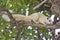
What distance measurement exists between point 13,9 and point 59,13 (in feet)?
0.98

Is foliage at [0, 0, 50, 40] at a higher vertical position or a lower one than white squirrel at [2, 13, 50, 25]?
higher

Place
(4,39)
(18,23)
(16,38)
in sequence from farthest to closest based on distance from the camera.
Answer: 1. (16,38)
2. (4,39)
3. (18,23)

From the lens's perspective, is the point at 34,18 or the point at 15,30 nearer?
the point at 34,18

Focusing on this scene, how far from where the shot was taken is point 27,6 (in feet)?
3.64

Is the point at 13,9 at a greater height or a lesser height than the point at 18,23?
greater

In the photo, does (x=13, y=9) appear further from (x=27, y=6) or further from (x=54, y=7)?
(x=54, y=7)

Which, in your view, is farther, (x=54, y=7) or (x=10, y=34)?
(x=10, y=34)

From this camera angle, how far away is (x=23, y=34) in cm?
127

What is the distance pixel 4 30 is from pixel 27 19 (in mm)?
226

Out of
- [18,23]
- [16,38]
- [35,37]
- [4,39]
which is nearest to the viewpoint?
[18,23]

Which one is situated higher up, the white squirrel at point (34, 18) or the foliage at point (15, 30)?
the foliage at point (15, 30)

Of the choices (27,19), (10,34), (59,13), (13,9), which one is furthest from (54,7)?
(10,34)

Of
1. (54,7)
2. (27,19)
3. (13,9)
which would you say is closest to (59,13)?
(54,7)

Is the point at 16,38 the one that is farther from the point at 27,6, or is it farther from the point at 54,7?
the point at 54,7
